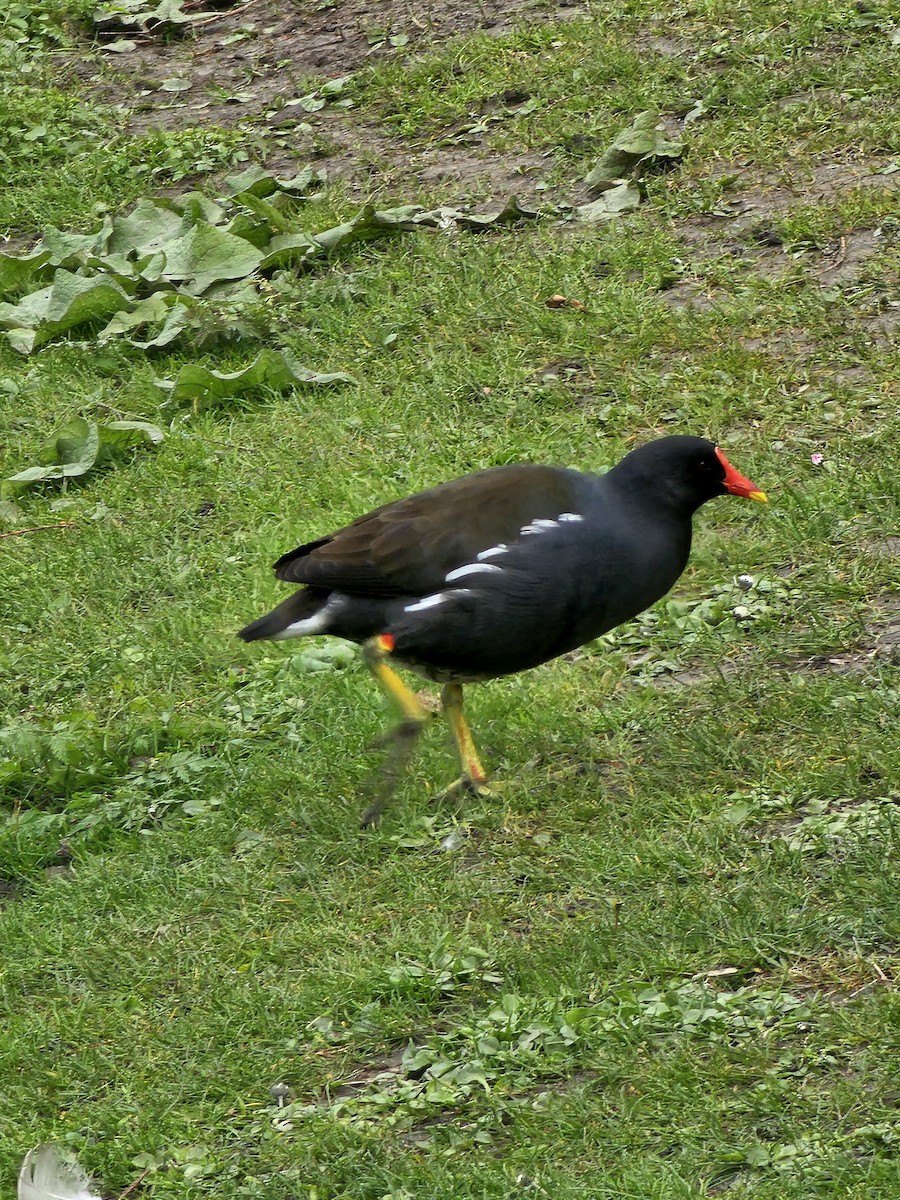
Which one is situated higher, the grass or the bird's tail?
the bird's tail

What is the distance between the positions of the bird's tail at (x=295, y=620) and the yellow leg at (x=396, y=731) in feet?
0.62

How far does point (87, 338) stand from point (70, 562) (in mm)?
1898

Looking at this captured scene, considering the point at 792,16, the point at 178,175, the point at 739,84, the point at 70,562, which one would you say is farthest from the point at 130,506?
the point at 792,16

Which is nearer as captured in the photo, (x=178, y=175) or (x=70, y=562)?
(x=70, y=562)

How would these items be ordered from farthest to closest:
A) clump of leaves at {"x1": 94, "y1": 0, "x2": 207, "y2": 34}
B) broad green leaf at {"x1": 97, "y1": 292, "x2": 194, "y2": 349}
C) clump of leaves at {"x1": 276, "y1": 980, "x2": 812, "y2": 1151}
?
1. clump of leaves at {"x1": 94, "y1": 0, "x2": 207, "y2": 34}
2. broad green leaf at {"x1": 97, "y1": 292, "x2": 194, "y2": 349}
3. clump of leaves at {"x1": 276, "y1": 980, "x2": 812, "y2": 1151}

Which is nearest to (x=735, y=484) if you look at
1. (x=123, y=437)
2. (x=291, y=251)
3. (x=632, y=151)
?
(x=123, y=437)

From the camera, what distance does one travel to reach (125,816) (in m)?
5.73

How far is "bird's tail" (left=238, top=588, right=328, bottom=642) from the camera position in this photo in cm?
543

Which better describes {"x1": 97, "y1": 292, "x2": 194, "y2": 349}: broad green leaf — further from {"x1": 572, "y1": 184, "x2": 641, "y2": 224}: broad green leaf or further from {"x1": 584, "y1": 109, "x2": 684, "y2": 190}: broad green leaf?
{"x1": 584, "y1": 109, "x2": 684, "y2": 190}: broad green leaf

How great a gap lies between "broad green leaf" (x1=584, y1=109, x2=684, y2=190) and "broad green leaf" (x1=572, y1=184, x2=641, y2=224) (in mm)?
152

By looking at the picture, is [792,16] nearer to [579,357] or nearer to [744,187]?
[744,187]

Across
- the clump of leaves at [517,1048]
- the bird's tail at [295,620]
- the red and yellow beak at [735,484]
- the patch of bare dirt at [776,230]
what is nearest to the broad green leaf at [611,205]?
the patch of bare dirt at [776,230]

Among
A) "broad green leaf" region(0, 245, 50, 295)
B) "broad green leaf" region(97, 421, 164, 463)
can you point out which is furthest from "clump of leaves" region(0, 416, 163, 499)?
"broad green leaf" region(0, 245, 50, 295)

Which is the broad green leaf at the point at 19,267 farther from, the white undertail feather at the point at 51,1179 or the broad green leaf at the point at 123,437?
the white undertail feather at the point at 51,1179
